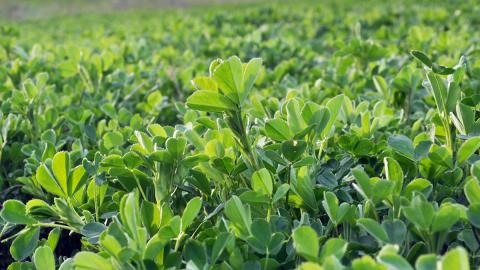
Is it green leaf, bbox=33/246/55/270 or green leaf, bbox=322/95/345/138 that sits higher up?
green leaf, bbox=322/95/345/138

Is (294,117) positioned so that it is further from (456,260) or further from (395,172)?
(456,260)

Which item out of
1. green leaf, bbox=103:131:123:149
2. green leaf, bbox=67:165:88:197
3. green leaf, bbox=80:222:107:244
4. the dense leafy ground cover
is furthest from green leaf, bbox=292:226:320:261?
green leaf, bbox=103:131:123:149

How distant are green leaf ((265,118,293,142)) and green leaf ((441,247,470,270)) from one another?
547 mm

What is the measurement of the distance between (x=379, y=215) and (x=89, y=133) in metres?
1.07

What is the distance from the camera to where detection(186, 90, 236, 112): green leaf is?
1097mm

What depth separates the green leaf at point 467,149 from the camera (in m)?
1.10

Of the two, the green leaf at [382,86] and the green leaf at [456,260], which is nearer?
the green leaf at [456,260]

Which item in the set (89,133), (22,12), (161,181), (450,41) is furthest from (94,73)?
(22,12)

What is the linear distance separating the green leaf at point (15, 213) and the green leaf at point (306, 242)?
0.66 m

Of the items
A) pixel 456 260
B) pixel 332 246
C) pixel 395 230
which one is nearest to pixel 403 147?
pixel 395 230

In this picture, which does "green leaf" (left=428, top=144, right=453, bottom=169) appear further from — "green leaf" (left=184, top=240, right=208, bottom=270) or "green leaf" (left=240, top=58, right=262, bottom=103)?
"green leaf" (left=184, top=240, right=208, bottom=270)

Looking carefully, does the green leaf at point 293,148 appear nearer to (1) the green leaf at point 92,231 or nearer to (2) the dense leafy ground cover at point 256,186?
(2) the dense leafy ground cover at point 256,186

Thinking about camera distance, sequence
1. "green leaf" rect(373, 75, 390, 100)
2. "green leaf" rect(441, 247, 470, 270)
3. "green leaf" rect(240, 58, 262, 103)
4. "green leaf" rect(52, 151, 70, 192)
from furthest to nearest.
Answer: "green leaf" rect(373, 75, 390, 100)
"green leaf" rect(52, 151, 70, 192)
"green leaf" rect(240, 58, 262, 103)
"green leaf" rect(441, 247, 470, 270)

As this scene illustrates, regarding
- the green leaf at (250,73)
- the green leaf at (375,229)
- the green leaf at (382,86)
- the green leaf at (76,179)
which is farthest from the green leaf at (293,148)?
the green leaf at (382,86)
